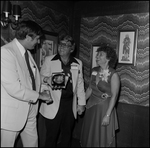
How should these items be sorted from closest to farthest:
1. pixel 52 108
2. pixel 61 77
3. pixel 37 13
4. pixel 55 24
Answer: pixel 61 77 → pixel 52 108 → pixel 37 13 → pixel 55 24

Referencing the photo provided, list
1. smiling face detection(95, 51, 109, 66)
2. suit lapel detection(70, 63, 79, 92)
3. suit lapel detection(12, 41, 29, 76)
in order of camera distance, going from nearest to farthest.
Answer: suit lapel detection(12, 41, 29, 76) → suit lapel detection(70, 63, 79, 92) → smiling face detection(95, 51, 109, 66)

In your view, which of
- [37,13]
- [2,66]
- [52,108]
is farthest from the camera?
[37,13]

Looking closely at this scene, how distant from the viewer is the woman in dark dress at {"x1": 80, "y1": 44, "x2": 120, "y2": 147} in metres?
2.44

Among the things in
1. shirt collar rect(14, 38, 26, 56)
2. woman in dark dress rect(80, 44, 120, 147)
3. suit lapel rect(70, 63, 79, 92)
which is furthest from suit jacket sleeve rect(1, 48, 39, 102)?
woman in dark dress rect(80, 44, 120, 147)

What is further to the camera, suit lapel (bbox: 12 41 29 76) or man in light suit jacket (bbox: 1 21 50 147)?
suit lapel (bbox: 12 41 29 76)

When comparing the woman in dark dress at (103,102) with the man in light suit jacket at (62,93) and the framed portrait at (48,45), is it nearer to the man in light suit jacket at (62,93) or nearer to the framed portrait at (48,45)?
the man in light suit jacket at (62,93)

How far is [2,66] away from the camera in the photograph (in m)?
1.60

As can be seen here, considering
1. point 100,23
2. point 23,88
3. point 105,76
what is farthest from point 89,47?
point 23,88

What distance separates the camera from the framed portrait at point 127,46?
2.95 metres

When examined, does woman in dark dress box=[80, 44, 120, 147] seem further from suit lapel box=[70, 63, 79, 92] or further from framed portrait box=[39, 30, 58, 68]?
framed portrait box=[39, 30, 58, 68]

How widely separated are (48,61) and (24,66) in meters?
0.56

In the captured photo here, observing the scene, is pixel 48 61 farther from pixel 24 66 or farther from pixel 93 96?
pixel 93 96

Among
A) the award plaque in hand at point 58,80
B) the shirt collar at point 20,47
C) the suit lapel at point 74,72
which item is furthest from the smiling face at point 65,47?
the shirt collar at point 20,47

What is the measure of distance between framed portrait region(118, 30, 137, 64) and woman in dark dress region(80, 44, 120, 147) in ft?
1.84
